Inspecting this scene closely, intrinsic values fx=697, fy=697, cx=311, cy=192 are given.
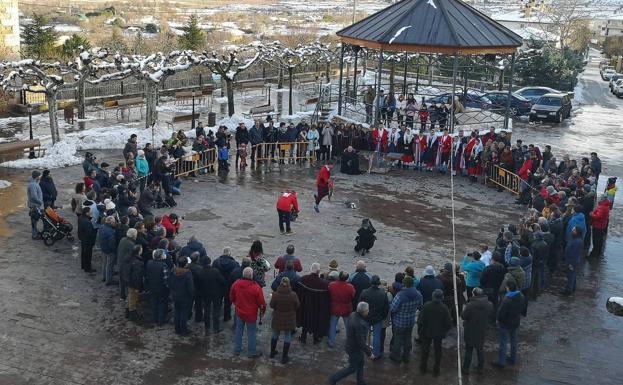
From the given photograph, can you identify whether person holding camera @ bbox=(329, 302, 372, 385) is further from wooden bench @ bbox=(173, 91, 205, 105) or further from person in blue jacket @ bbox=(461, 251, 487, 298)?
wooden bench @ bbox=(173, 91, 205, 105)

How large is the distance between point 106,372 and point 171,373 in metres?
0.94

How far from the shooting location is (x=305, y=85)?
43500mm

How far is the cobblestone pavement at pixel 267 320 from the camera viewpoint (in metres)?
10.4

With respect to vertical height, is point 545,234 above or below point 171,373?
above

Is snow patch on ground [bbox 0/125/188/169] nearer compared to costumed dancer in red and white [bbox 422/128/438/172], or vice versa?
snow patch on ground [bbox 0/125/188/169]

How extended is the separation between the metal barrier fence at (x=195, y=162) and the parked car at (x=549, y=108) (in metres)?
18.8

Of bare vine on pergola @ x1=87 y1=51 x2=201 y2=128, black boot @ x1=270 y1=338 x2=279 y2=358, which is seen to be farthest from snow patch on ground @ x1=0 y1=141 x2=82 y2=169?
black boot @ x1=270 y1=338 x2=279 y2=358

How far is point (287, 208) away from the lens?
15.7 metres

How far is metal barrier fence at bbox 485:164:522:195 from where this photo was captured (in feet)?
66.6

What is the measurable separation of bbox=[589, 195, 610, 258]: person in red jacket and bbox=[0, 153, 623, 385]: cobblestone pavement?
408 millimetres

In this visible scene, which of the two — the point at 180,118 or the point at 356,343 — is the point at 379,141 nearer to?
the point at 180,118

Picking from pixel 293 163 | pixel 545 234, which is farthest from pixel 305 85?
pixel 545 234

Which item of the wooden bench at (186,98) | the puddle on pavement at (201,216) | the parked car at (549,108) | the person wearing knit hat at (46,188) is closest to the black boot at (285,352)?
the puddle on pavement at (201,216)

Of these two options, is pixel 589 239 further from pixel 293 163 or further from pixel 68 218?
pixel 68 218
